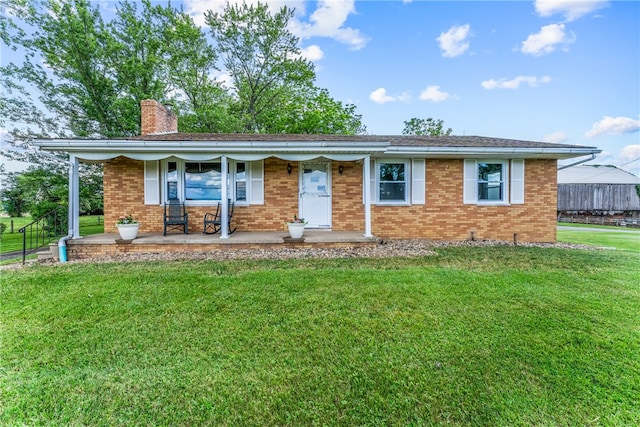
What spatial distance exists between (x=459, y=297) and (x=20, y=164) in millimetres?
19635

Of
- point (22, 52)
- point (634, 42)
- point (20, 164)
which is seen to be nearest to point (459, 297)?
point (634, 42)

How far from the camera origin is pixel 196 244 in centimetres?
668

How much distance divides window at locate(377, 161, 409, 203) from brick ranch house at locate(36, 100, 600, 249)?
0.10 ft

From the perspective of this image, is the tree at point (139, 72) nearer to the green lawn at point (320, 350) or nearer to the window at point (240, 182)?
the window at point (240, 182)

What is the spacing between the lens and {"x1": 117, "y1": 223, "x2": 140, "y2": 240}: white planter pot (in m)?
6.64

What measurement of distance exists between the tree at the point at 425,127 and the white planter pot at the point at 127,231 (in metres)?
26.5

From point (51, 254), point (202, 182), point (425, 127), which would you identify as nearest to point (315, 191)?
point (202, 182)

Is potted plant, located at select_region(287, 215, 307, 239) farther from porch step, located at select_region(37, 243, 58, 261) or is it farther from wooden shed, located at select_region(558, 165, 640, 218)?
wooden shed, located at select_region(558, 165, 640, 218)

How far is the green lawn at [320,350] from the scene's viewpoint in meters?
1.97

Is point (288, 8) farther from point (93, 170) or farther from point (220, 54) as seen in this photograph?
point (93, 170)

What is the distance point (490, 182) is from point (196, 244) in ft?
28.9

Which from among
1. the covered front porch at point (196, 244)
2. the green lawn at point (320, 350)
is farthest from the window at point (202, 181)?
the green lawn at point (320, 350)

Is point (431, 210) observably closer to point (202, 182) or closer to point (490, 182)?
point (490, 182)

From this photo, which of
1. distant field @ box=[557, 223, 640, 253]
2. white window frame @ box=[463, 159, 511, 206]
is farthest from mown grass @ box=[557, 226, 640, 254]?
white window frame @ box=[463, 159, 511, 206]
